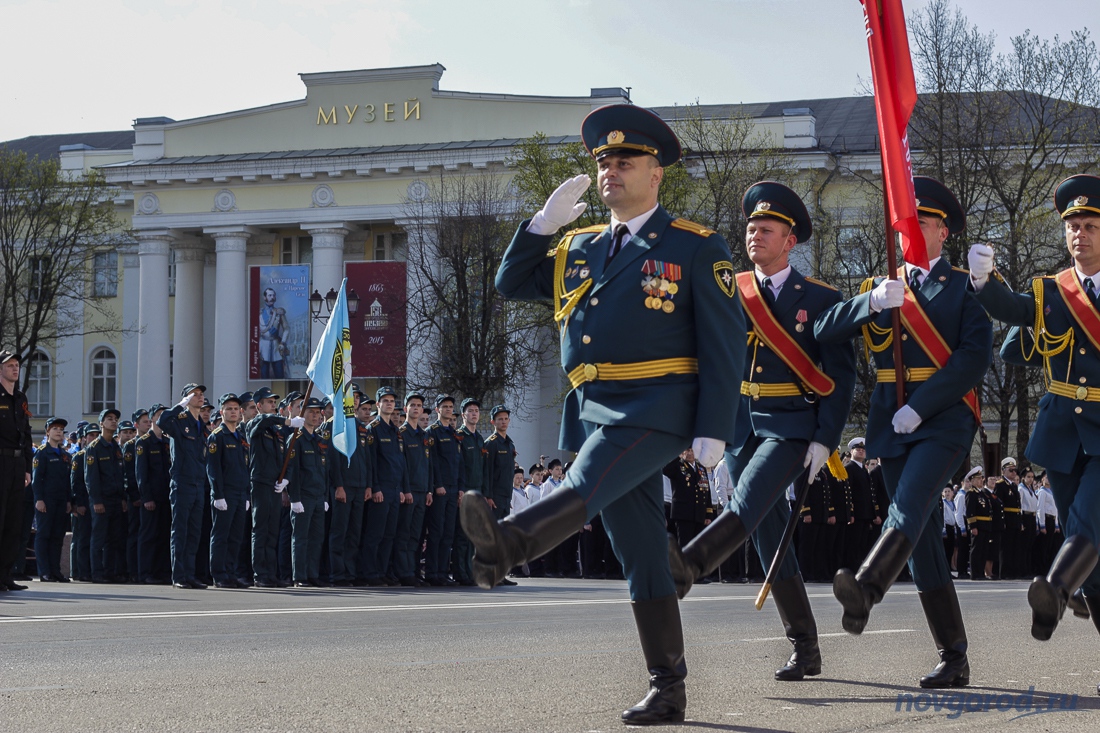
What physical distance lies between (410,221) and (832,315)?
3914 cm

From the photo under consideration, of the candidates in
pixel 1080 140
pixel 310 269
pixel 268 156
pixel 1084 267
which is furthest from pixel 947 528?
pixel 268 156

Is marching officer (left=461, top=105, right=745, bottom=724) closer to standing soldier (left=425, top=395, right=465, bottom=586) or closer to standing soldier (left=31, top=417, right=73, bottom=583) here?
standing soldier (left=425, top=395, right=465, bottom=586)

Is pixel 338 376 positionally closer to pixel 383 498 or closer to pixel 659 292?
pixel 383 498

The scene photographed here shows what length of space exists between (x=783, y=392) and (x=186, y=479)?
1094 cm

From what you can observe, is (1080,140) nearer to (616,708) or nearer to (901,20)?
(901,20)

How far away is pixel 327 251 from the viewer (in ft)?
177

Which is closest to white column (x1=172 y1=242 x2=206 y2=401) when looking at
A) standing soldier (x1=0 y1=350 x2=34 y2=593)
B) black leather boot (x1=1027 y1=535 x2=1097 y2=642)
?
standing soldier (x1=0 y1=350 x2=34 y2=593)

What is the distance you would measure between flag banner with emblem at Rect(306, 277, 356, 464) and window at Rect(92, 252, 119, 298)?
4190 cm

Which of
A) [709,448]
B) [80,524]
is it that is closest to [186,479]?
[80,524]

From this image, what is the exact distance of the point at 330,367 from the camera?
59.4 feet

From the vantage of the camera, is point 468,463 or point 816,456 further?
point 468,463

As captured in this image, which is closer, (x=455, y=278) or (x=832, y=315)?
(x=832, y=315)

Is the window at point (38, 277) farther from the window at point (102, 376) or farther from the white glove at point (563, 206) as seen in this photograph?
the white glove at point (563, 206)

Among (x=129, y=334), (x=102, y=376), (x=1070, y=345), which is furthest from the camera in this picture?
(x=102, y=376)
